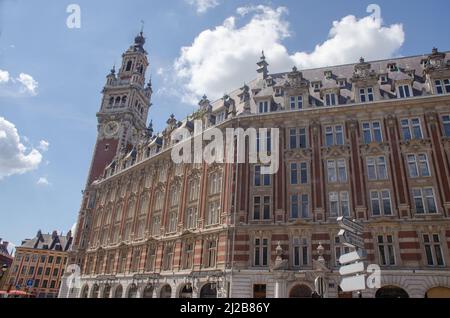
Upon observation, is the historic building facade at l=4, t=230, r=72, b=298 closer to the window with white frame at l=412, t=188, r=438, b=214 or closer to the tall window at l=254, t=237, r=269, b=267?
the tall window at l=254, t=237, r=269, b=267

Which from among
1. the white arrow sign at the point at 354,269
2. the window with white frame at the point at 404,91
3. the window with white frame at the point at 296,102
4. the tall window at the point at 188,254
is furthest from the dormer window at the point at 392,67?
the white arrow sign at the point at 354,269

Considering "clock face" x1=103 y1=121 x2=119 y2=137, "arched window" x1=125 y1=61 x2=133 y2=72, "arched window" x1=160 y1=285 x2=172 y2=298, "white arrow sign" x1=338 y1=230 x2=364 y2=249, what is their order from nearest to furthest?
"white arrow sign" x1=338 y1=230 x2=364 y2=249, "arched window" x1=160 y1=285 x2=172 y2=298, "clock face" x1=103 y1=121 x2=119 y2=137, "arched window" x1=125 y1=61 x2=133 y2=72

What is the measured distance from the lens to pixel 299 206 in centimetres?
3061

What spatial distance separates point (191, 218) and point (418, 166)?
23.5m

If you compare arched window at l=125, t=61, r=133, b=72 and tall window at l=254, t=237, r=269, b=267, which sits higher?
arched window at l=125, t=61, r=133, b=72

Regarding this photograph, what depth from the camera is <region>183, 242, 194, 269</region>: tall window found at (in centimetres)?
3462

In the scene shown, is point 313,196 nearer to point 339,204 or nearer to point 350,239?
point 339,204

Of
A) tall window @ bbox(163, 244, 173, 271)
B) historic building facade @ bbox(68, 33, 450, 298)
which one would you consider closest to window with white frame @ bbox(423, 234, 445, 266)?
historic building facade @ bbox(68, 33, 450, 298)

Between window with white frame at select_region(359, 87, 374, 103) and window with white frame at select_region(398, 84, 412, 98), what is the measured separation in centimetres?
257

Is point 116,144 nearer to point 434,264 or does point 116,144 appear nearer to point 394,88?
point 394,88

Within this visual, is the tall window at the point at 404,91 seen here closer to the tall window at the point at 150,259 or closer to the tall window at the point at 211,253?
the tall window at the point at 211,253
